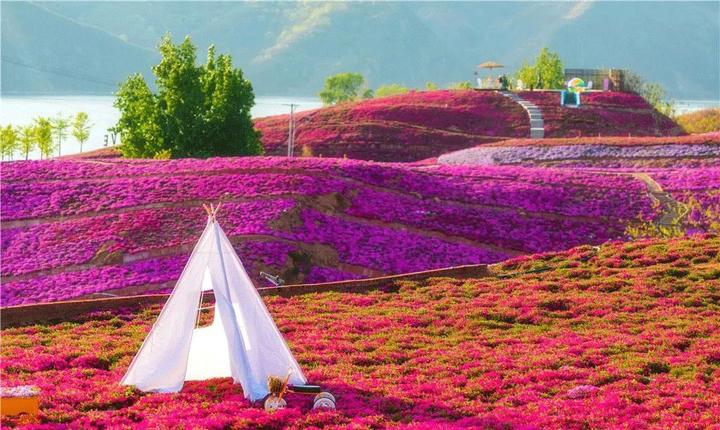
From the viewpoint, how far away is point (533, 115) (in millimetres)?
100875

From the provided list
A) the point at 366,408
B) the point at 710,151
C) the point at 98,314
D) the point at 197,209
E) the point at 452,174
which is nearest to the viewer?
the point at 366,408

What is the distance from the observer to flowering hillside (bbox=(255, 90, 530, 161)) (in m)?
92.1

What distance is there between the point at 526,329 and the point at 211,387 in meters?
11.4

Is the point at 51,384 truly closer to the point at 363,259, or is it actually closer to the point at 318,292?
the point at 318,292

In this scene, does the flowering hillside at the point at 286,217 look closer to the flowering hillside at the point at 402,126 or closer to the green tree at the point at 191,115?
the green tree at the point at 191,115

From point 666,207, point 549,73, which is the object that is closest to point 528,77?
point 549,73

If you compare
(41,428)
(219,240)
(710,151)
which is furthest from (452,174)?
(41,428)

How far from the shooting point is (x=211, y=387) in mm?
24562

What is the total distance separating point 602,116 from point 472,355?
77.4 meters

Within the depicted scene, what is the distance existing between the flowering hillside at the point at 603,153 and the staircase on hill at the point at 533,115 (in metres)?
17.1

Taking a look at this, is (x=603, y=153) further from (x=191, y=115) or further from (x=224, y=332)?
(x=224, y=332)

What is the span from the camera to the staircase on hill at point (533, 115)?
96.7 metres

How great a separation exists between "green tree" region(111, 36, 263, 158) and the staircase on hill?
1193 inches

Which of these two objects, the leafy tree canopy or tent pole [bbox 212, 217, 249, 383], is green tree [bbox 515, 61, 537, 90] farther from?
tent pole [bbox 212, 217, 249, 383]
